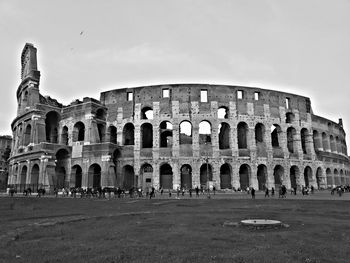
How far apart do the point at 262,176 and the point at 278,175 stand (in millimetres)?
2401

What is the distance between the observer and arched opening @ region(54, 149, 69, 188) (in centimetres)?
3833

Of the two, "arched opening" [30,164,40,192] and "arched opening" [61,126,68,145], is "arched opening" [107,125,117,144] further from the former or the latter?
"arched opening" [30,164,40,192]

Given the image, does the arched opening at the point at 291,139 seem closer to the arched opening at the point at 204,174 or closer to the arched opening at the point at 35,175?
the arched opening at the point at 204,174

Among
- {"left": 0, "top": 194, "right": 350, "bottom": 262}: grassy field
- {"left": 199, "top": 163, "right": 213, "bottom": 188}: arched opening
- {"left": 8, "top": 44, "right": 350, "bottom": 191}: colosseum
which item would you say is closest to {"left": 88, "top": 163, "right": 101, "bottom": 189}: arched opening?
{"left": 8, "top": 44, "right": 350, "bottom": 191}: colosseum

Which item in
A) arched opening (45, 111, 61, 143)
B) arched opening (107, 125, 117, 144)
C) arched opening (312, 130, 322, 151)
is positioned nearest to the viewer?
arched opening (107, 125, 117, 144)

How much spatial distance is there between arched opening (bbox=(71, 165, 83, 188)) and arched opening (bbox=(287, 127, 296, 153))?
91.5ft

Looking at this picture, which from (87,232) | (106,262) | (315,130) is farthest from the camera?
(315,130)

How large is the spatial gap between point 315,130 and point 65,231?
137ft

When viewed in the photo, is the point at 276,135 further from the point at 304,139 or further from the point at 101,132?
the point at 101,132

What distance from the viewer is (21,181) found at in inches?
1529

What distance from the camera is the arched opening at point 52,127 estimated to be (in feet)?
139

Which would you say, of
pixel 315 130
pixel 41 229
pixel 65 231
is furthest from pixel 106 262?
pixel 315 130

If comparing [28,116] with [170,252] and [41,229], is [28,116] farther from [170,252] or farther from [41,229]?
[170,252]

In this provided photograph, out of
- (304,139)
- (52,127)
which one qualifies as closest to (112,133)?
(52,127)
